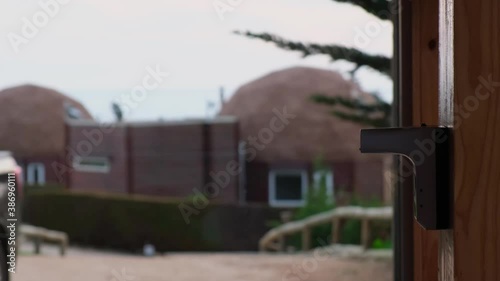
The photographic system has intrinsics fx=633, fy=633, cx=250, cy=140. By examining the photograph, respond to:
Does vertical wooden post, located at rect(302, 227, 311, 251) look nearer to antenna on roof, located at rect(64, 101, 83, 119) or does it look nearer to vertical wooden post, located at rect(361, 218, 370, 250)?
vertical wooden post, located at rect(361, 218, 370, 250)

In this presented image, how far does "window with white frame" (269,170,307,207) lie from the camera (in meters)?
3.46

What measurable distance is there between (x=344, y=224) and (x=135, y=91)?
5.34 ft

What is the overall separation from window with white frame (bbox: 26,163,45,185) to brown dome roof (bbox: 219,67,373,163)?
2.97ft

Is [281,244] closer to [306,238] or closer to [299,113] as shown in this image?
[306,238]

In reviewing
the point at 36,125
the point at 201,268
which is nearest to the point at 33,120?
the point at 36,125

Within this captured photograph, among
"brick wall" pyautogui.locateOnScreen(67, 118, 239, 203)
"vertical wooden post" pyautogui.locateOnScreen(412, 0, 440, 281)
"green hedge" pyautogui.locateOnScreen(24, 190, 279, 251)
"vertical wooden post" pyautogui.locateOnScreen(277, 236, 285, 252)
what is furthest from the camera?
"vertical wooden post" pyautogui.locateOnScreen(277, 236, 285, 252)

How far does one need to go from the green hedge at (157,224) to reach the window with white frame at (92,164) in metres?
0.28

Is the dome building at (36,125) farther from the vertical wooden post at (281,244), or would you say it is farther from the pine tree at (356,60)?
the vertical wooden post at (281,244)

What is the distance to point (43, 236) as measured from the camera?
3014mm

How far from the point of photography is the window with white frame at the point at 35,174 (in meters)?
2.55

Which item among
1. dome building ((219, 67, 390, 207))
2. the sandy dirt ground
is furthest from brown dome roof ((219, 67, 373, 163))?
the sandy dirt ground

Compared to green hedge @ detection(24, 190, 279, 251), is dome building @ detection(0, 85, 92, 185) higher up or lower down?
higher up
